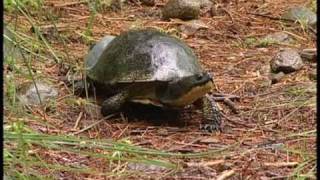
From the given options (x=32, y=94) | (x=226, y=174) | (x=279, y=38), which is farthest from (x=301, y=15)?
(x=226, y=174)

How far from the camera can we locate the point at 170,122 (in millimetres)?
2812

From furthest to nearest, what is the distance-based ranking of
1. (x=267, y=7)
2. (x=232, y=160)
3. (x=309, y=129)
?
(x=267, y=7) < (x=309, y=129) < (x=232, y=160)

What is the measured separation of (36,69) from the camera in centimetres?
308

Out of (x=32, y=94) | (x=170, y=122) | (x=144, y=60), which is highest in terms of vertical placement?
(x=144, y=60)

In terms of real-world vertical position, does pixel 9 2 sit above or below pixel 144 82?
above

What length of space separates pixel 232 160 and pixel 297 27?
2097mm

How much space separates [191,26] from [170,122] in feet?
4.94

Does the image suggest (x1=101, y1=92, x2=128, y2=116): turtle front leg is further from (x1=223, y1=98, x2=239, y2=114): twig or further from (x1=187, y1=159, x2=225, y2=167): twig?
(x1=187, y1=159, x2=225, y2=167): twig

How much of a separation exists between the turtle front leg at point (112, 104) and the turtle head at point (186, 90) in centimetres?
16

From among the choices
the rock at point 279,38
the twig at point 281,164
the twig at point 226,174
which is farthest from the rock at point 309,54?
the twig at point 226,174

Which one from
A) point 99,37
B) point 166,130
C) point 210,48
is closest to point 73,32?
point 99,37

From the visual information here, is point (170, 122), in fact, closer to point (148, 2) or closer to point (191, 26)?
point (191, 26)

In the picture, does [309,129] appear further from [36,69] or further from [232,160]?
[36,69]

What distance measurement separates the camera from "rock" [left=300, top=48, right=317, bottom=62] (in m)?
3.62
